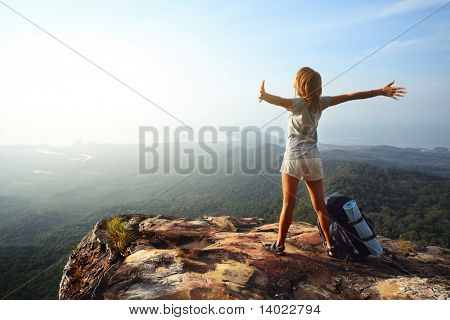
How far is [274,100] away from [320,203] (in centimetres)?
176

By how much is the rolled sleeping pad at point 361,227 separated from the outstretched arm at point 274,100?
6.19 feet

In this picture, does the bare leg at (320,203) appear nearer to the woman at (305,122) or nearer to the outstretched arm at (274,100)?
the woman at (305,122)

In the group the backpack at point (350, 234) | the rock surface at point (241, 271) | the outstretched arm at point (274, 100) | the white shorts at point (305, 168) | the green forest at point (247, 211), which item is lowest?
the green forest at point (247, 211)

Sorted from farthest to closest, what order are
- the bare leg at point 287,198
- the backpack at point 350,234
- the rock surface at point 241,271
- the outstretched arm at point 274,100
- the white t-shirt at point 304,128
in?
the backpack at point 350,234
the bare leg at point 287,198
the white t-shirt at point 304,128
the outstretched arm at point 274,100
the rock surface at point 241,271

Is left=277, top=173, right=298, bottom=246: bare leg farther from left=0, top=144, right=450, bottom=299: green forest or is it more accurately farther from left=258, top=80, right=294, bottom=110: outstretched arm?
left=0, top=144, right=450, bottom=299: green forest

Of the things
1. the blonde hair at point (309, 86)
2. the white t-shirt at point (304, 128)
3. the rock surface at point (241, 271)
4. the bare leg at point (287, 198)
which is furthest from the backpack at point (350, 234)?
the blonde hair at point (309, 86)

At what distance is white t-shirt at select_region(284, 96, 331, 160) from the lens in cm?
455

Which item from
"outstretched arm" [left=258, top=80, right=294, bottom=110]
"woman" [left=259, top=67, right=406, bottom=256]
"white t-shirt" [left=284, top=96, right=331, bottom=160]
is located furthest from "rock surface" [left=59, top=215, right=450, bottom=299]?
"outstretched arm" [left=258, top=80, right=294, bottom=110]

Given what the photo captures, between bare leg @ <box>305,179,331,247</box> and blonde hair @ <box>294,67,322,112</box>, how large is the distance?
111 centimetres

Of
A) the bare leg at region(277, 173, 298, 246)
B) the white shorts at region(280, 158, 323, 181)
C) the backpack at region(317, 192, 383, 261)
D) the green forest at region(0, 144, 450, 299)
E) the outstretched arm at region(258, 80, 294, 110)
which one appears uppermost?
the outstretched arm at region(258, 80, 294, 110)

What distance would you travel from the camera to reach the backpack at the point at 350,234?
16.4ft
